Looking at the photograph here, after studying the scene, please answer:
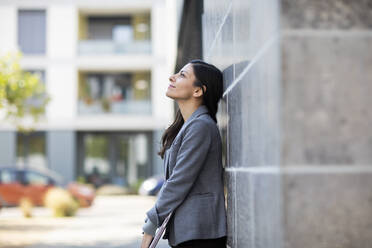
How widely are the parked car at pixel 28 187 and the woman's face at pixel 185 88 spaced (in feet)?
47.0

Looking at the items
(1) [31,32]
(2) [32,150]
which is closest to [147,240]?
(2) [32,150]

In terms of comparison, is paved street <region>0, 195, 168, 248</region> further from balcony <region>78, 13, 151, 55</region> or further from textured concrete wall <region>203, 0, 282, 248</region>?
balcony <region>78, 13, 151, 55</region>

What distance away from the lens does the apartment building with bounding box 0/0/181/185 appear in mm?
25172

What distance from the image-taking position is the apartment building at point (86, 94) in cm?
2517

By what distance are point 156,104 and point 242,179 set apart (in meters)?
22.9

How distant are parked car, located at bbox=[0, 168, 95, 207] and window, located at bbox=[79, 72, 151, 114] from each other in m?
8.36

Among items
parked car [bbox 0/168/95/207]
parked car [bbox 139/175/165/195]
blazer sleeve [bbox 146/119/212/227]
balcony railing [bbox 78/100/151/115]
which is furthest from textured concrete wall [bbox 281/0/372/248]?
balcony railing [bbox 78/100/151/115]

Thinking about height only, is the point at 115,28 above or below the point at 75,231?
above

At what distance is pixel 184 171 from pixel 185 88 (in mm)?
605

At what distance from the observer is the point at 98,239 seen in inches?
363

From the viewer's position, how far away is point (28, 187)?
17.1m

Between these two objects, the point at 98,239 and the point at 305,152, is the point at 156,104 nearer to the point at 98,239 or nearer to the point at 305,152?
the point at 98,239

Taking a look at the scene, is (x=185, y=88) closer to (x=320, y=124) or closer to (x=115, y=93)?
(x=320, y=124)

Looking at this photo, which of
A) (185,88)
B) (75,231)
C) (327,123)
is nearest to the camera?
(327,123)
